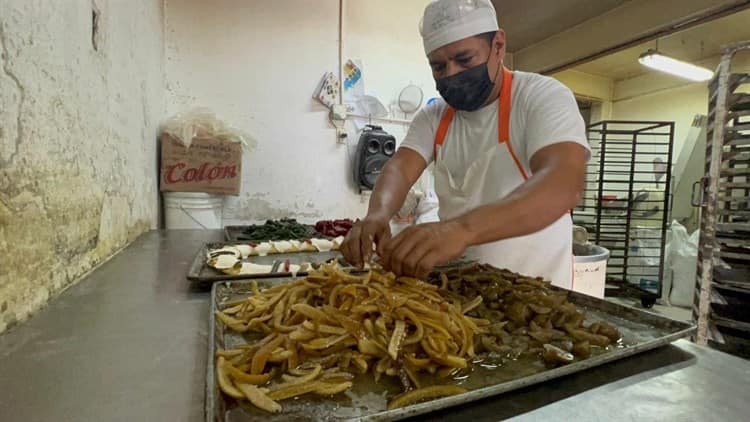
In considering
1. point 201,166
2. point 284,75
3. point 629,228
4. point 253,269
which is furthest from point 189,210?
point 629,228

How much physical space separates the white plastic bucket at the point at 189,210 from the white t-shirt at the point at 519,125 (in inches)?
64.9

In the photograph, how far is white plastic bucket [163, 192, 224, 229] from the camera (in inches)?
107

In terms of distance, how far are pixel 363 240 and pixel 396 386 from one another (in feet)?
2.29

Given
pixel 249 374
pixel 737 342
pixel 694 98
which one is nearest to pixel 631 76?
pixel 694 98

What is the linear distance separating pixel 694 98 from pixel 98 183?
803 cm

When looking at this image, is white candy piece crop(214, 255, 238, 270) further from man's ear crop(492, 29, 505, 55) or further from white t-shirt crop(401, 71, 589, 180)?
man's ear crop(492, 29, 505, 55)

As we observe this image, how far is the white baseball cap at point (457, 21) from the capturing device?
146cm

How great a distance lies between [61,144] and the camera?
110 centimetres

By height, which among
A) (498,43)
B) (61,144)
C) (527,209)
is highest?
(498,43)

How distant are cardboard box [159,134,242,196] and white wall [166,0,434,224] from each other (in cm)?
51

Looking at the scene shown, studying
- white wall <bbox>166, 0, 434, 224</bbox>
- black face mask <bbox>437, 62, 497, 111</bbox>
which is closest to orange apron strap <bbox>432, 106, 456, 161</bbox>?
black face mask <bbox>437, 62, 497, 111</bbox>

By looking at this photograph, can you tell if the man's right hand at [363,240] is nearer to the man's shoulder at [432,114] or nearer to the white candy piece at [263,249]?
the white candy piece at [263,249]

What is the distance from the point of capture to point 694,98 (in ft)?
21.0

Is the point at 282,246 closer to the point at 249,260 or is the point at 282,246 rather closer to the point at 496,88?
the point at 249,260
